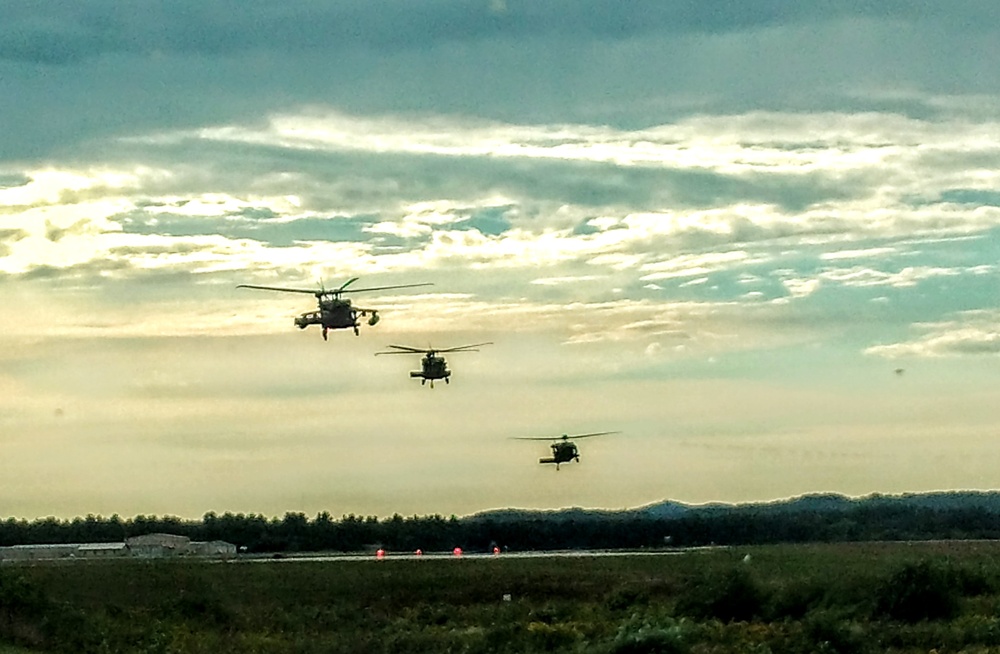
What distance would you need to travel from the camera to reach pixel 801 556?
84.9m

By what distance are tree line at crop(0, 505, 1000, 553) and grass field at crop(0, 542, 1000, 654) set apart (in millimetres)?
43994

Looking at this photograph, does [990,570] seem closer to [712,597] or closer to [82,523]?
[712,597]

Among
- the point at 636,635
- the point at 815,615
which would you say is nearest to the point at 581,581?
the point at 815,615

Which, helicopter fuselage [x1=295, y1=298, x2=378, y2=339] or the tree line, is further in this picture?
the tree line

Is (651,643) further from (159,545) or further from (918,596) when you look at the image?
(159,545)

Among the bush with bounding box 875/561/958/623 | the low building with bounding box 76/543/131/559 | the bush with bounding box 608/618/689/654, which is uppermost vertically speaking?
the low building with bounding box 76/543/131/559

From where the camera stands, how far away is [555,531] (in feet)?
481

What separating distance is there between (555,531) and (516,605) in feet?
267

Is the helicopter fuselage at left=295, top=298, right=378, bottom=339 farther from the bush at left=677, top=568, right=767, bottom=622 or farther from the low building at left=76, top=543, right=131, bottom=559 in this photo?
the low building at left=76, top=543, right=131, bottom=559

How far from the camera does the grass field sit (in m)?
46.4

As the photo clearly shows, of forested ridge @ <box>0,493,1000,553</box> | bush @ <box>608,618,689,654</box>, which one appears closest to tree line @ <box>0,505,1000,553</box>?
Result: forested ridge @ <box>0,493,1000,553</box>

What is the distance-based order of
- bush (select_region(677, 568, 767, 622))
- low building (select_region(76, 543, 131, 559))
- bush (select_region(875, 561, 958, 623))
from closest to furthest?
bush (select_region(875, 561, 958, 623))
bush (select_region(677, 568, 767, 622))
low building (select_region(76, 543, 131, 559))

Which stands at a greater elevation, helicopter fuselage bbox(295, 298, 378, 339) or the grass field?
helicopter fuselage bbox(295, 298, 378, 339)

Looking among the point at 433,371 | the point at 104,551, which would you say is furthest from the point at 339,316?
the point at 104,551
